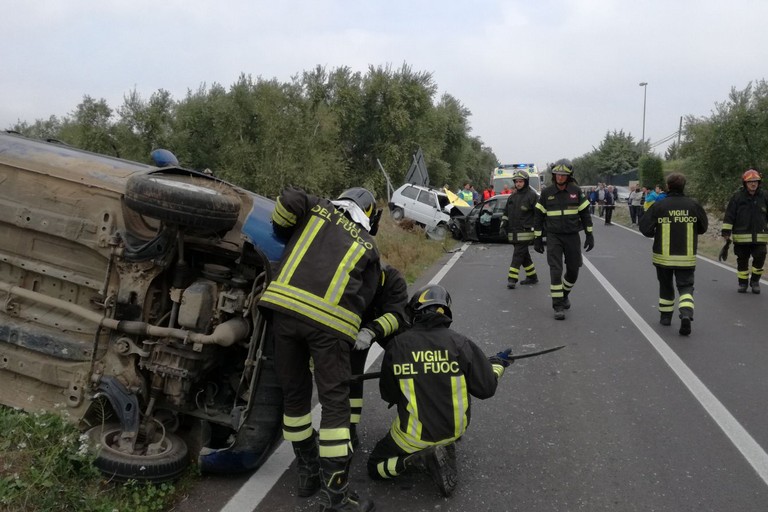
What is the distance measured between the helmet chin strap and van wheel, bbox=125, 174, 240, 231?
1.99ft

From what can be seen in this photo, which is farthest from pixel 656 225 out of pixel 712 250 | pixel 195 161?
pixel 195 161

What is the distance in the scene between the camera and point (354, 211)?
345 cm

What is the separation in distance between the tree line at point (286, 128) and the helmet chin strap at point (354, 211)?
2565cm

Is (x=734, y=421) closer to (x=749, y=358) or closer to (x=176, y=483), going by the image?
(x=749, y=358)

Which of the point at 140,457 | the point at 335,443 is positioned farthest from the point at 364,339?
the point at 140,457

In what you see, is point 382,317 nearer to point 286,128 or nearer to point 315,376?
point 315,376

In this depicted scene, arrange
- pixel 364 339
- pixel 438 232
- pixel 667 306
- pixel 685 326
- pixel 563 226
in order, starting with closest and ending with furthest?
1. pixel 364 339
2. pixel 685 326
3. pixel 667 306
4. pixel 563 226
5. pixel 438 232

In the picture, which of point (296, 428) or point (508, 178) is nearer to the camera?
point (296, 428)

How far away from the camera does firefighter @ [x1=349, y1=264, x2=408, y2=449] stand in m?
3.56

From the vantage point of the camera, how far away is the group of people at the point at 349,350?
10.2ft

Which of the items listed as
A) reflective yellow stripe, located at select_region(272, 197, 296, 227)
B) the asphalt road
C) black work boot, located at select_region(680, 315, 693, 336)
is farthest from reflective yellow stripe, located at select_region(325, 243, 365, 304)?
black work boot, located at select_region(680, 315, 693, 336)

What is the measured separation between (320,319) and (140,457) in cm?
123

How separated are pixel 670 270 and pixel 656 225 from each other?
54cm

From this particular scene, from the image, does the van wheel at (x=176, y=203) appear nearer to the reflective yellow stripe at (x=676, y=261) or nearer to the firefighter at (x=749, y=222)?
the reflective yellow stripe at (x=676, y=261)
